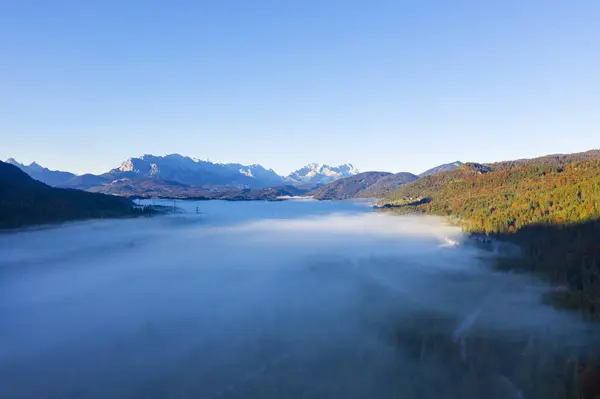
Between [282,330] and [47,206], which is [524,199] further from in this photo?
[47,206]

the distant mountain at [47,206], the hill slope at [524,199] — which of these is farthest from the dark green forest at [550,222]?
the distant mountain at [47,206]

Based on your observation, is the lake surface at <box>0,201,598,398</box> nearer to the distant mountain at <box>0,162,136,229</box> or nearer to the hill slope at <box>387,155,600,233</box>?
the hill slope at <box>387,155,600,233</box>

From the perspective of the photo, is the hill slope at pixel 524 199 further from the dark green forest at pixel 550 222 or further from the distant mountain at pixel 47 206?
the distant mountain at pixel 47 206

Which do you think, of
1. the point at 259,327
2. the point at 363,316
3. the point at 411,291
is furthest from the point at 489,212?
the point at 259,327

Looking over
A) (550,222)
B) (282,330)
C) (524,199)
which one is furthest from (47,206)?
(550,222)

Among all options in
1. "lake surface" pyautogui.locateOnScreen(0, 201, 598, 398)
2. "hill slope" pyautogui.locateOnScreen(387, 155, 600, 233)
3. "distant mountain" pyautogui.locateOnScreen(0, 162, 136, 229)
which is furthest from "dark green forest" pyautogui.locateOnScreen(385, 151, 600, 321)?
"distant mountain" pyautogui.locateOnScreen(0, 162, 136, 229)

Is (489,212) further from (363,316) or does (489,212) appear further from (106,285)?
(106,285)
